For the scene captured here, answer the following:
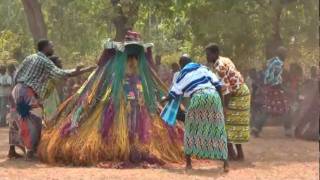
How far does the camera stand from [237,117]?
8.70 m

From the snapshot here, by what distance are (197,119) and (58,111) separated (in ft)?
7.16

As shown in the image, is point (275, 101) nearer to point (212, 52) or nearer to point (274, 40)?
point (274, 40)

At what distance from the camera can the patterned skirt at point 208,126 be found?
25.1ft

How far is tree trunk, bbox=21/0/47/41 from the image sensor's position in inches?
527

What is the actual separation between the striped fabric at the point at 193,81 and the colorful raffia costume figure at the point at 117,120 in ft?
2.55

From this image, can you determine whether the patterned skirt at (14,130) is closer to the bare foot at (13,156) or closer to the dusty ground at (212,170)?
the bare foot at (13,156)

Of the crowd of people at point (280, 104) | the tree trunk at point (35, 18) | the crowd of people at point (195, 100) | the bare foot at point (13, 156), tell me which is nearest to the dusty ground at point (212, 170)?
the bare foot at point (13, 156)

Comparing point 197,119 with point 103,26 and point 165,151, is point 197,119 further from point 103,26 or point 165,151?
point 103,26

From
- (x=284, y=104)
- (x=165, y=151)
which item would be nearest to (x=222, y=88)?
(x=165, y=151)

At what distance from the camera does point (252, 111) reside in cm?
1254

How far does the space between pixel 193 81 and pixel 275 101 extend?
4.80 meters

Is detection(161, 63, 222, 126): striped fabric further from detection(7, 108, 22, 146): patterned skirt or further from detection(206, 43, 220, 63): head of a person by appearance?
detection(7, 108, 22, 146): patterned skirt

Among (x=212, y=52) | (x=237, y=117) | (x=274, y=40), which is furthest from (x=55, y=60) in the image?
(x=274, y=40)

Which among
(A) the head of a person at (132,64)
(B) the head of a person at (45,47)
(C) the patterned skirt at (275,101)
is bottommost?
(C) the patterned skirt at (275,101)
